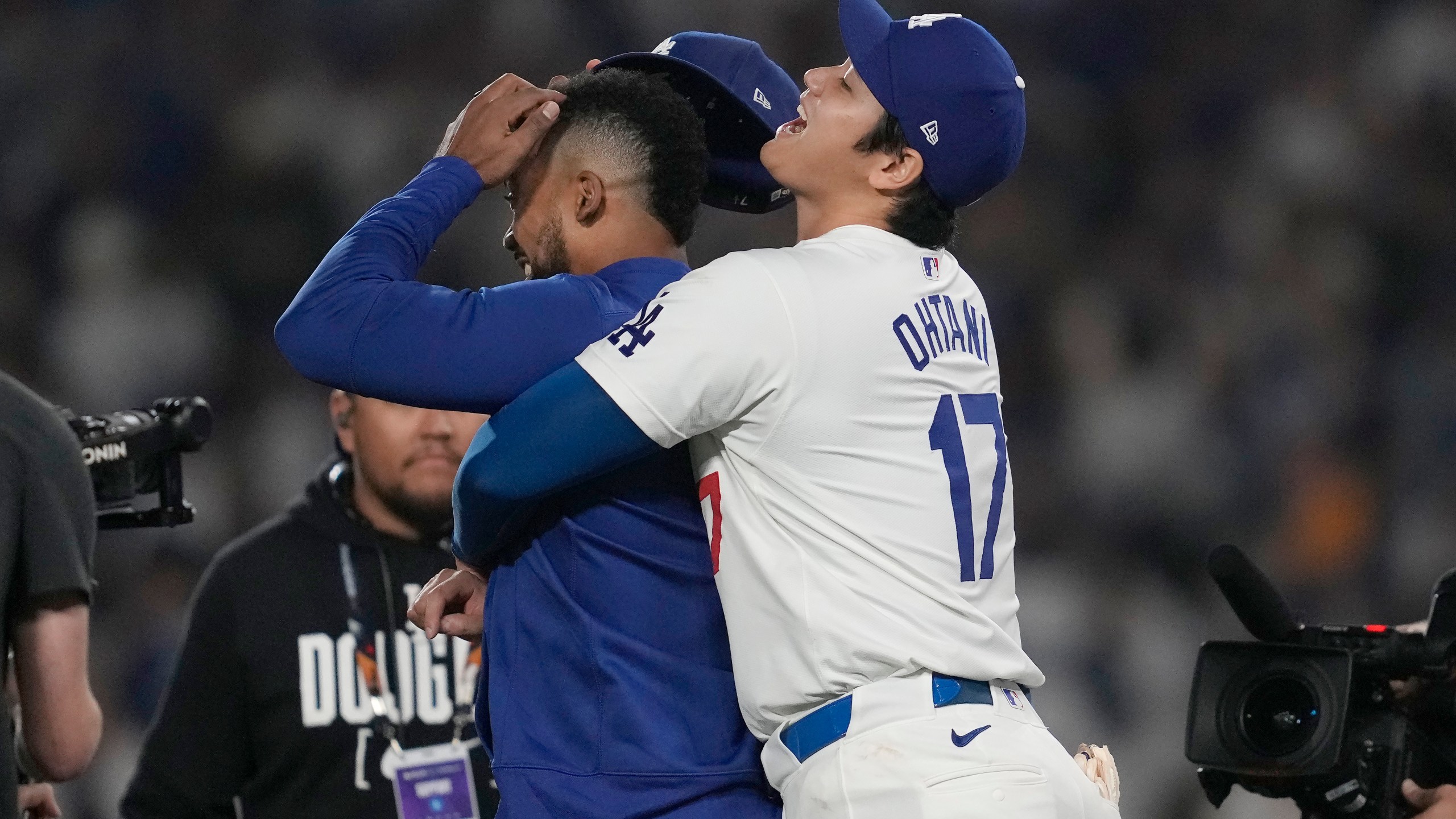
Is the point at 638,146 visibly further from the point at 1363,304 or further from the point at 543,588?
the point at 1363,304

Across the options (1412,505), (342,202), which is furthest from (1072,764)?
(1412,505)

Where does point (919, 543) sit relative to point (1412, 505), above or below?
above

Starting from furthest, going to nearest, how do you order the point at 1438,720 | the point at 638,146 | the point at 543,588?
the point at 1438,720 → the point at 638,146 → the point at 543,588

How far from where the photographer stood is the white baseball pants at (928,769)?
1.24m

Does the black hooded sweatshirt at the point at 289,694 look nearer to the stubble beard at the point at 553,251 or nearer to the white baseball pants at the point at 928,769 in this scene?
the stubble beard at the point at 553,251

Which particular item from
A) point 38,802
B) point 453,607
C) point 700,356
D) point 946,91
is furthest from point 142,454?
point 946,91

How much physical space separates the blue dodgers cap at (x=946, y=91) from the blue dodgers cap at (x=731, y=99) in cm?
22

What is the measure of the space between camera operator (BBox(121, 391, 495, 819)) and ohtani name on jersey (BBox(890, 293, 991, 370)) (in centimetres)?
141

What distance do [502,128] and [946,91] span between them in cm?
48

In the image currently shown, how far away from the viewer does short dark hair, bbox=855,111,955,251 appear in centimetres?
149

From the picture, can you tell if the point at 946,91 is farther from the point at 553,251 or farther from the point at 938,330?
the point at 553,251

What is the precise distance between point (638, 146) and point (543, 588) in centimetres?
51

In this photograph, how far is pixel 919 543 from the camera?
134cm

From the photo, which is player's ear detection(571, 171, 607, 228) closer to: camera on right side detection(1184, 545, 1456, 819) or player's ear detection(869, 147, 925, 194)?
player's ear detection(869, 147, 925, 194)
